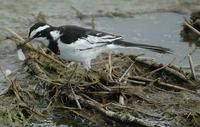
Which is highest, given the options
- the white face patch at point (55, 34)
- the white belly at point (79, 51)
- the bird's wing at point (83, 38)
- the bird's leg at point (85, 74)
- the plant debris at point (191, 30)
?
the white face patch at point (55, 34)

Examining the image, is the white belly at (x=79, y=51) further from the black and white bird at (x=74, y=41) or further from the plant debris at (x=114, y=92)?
the plant debris at (x=114, y=92)

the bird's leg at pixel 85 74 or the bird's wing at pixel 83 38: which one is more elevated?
→ the bird's wing at pixel 83 38

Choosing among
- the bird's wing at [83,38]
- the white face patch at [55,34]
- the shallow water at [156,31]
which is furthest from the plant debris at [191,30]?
the white face patch at [55,34]

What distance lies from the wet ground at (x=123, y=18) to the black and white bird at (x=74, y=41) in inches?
67.0

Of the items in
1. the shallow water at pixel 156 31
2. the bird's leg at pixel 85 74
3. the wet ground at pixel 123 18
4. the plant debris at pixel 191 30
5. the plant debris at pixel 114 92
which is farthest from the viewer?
the plant debris at pixel 191 30

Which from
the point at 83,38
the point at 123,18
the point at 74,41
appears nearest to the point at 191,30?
the point at 123,18

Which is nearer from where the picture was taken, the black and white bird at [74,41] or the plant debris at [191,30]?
the black and white bird at [74,41]

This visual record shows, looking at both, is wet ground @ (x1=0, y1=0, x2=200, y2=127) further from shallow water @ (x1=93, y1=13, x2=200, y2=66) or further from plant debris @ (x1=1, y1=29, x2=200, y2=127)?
plant debris @ (x1=1, y1=29, x2=200, y2=127)

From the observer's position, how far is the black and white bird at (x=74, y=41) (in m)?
6.21

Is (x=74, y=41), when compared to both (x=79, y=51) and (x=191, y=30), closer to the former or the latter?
(x=79, y=51)

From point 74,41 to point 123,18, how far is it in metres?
3.67

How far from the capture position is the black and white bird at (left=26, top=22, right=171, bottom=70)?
6211 millimetres

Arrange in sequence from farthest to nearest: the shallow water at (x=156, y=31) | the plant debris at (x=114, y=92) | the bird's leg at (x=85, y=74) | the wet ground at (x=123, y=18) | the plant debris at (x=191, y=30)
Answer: the plant debris at (x=191, y=30) < the wet ground at (x=123, y=18) < the shallow water at (x=156, y=31) < the bird's leg at (x=85, y=74) < the plant debris at (x=114, y=92)

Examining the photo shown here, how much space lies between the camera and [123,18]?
980 centimetres
